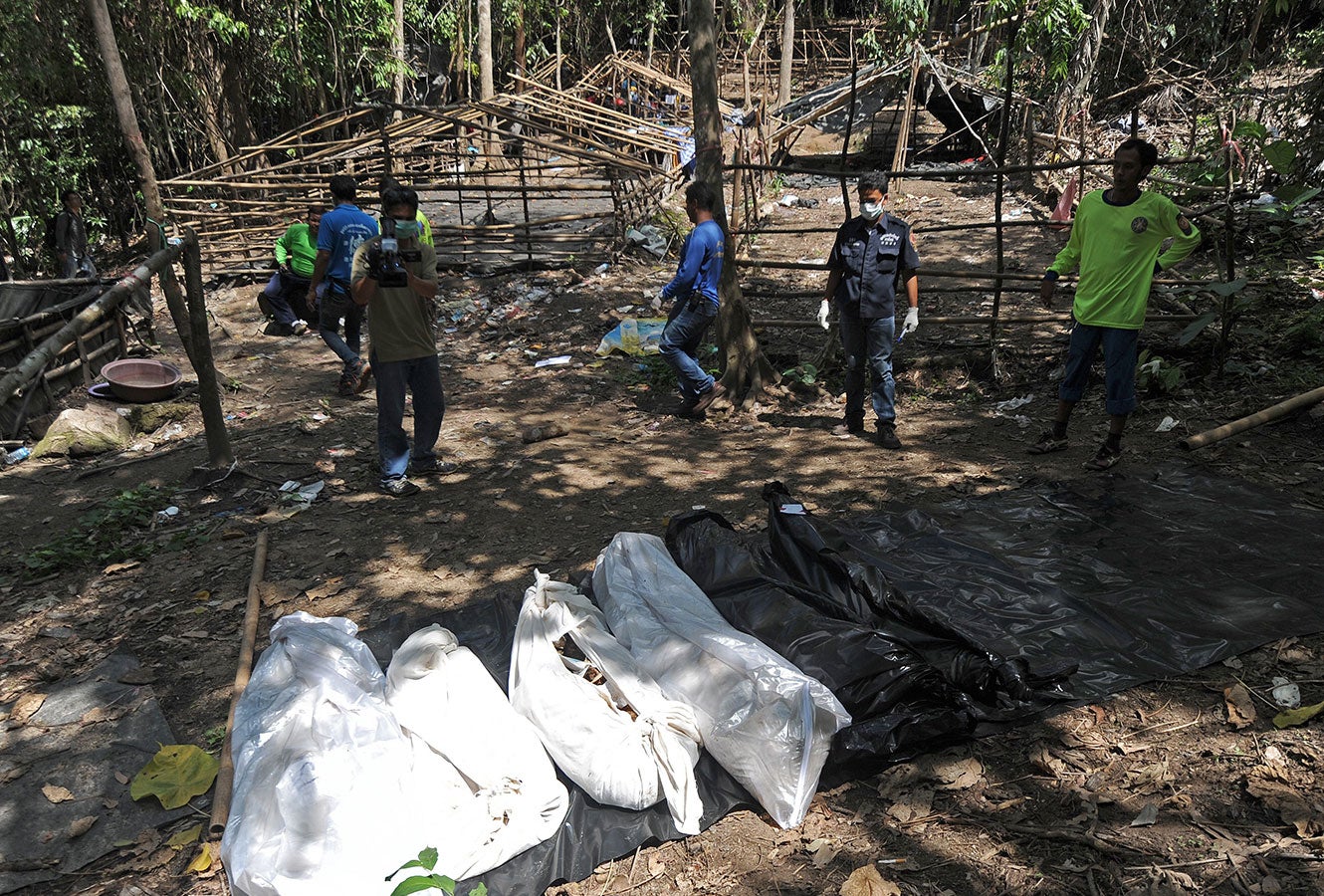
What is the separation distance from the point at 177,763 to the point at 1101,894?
2627mm

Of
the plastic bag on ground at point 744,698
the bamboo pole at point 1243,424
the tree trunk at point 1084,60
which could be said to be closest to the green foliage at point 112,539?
the plastic bag on ground at point 744,698

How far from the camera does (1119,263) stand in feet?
13.7

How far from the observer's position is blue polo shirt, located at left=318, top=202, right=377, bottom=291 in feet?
20.4

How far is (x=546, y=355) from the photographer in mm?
7758

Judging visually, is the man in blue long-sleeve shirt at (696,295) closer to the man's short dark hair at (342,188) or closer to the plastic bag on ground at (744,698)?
the man's short dark hair at (342,188)

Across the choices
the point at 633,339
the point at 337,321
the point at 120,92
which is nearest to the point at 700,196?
the point at 633,339

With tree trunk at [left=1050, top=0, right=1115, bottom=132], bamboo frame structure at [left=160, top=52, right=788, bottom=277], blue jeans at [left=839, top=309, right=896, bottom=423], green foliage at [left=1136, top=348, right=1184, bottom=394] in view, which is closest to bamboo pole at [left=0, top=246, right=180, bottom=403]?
blue jeans at [left=839, top=309, right=896, bottom=423]

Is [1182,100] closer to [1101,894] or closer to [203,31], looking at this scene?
[1101,894]

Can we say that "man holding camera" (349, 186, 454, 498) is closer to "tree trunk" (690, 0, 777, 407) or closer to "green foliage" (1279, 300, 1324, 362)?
"tree trunk" (690, 0, 777, 407)

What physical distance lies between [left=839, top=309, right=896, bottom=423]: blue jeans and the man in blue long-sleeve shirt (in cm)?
95

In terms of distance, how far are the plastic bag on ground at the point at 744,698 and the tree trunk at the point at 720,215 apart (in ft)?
10.6

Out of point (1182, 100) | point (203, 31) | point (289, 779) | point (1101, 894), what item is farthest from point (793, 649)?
point (203, 31)

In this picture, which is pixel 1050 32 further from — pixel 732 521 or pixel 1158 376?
pixel 732 521

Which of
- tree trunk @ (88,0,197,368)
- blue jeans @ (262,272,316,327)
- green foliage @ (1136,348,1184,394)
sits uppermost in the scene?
tree trunk @ (88,0,197,368)
